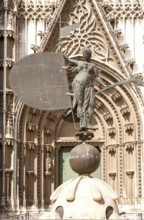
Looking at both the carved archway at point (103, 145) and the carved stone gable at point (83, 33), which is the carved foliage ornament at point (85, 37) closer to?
the carved stone gable at point (83, 33)

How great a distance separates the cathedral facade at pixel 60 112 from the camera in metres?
25.3

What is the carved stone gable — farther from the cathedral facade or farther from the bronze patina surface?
the bronze patina surface

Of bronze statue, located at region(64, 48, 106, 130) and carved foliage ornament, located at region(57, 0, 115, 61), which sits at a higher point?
carved foliage ornament, located at region(57, 0, 115, 61)

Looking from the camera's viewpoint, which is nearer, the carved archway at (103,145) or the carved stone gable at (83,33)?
the carved archway at (103,145)

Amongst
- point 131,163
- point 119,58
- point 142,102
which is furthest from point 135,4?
point 131,163

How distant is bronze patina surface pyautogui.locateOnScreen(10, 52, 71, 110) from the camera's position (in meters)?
15.5

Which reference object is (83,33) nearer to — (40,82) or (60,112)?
(60,112)

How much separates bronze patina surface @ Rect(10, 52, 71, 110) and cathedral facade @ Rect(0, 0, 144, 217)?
8.68 meters

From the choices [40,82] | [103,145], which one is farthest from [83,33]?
[40,82]

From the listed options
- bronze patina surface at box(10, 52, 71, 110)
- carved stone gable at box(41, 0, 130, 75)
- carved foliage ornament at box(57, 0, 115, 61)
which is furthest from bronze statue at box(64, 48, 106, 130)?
carved foliage ornament at box(57, 0, 115, 61)

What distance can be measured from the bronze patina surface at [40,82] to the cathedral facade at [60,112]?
8.68 metres

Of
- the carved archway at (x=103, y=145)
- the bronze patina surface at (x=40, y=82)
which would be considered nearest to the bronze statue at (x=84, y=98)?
the bronze patina surface at (x=40, y=82)

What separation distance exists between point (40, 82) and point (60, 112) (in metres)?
11.0

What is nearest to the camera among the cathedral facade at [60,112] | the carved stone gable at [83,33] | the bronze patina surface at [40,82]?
the bronze patina surface at [40,82]
